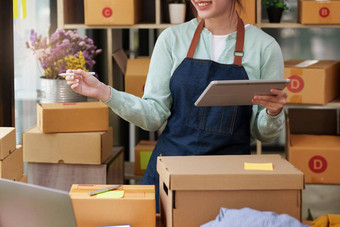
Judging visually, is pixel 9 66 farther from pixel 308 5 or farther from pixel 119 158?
pixel 308 5

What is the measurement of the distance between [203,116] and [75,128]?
103 cm

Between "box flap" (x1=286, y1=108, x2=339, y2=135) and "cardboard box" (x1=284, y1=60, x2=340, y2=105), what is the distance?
0.60 ft

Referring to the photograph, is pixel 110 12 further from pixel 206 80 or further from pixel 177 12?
pixel 206 80

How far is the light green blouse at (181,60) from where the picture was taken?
6.84 feet

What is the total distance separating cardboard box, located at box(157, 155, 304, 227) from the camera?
149cm

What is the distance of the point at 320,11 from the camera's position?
10.5ft

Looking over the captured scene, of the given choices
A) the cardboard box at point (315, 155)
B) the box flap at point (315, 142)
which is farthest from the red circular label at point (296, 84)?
the box flap at point (315, 142)

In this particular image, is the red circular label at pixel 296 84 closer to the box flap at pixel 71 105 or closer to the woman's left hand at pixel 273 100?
the box flap at pixel 71 105

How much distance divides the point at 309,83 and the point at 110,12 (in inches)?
48.4

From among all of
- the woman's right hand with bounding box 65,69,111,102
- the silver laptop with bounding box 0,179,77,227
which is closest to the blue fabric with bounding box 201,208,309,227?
the silver laptop with bounding box 0,179,77,227

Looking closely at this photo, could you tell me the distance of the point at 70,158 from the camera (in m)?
Answer: 2.94

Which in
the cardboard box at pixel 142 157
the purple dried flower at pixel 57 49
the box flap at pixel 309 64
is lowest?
the cardboard box at pixel 142 157

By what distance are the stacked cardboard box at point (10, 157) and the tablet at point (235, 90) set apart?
2.52 ft

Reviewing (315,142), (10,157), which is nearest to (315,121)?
(315,142)
